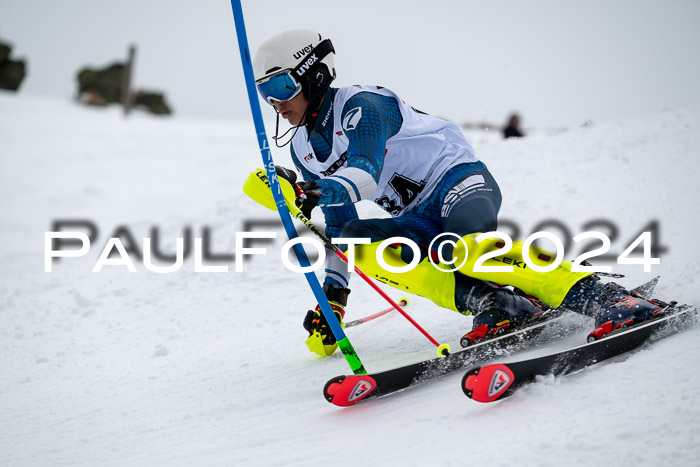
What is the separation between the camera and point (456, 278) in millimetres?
3225

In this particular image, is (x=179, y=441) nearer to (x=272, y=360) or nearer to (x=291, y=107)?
(x=272, y=360)

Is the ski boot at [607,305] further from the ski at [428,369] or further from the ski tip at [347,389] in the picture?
the ski tip at [347,389]

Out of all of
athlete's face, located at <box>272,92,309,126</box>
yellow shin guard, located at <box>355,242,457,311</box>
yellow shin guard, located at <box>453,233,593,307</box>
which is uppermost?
athlete's face, located at <box>272,92,309,126</box>

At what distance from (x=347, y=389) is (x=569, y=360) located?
89 cm

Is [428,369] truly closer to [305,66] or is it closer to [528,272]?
[528,272]

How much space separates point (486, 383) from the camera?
223cm

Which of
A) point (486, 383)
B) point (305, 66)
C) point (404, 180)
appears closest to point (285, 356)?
point (404, 180)

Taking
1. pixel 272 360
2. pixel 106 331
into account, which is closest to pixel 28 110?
pixel 106 331

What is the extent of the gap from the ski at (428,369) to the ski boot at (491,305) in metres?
0.05

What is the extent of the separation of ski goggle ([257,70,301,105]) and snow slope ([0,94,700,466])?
147 centimetres

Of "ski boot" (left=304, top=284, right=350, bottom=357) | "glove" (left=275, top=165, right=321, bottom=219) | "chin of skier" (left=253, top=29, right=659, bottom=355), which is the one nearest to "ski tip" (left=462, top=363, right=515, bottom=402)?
"chin of skier" (left=253, top=29, right=659, bottom=355)

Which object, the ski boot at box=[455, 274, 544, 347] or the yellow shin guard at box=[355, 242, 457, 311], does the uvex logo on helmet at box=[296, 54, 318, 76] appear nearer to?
the yellow shin guard at box=[355, 242, 457, 311]

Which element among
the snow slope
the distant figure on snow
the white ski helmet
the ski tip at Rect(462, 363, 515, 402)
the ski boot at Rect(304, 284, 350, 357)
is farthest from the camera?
the distant figure on snow

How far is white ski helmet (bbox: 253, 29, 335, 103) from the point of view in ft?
10.0
